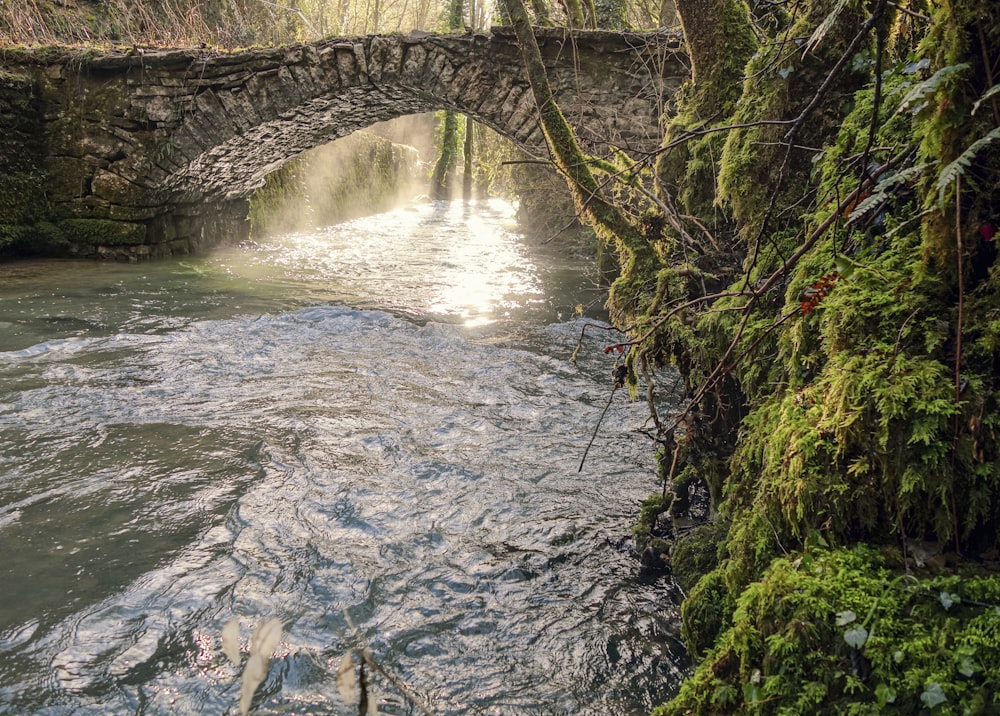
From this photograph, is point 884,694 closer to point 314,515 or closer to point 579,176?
point 314,515

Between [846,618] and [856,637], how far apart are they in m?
0.06

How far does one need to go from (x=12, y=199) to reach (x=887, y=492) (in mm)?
11688

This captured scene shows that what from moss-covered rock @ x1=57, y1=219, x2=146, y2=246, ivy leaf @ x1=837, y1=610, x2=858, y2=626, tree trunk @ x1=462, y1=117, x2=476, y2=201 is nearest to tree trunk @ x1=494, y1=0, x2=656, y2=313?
ivy leaf @ x1=837, y1=610, x2=858, y2=626

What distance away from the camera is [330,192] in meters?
19.0

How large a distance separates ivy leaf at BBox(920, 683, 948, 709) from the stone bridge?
8.14m

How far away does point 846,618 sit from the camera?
172cm

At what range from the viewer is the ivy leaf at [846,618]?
1715 mm

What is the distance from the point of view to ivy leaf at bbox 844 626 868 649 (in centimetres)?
166

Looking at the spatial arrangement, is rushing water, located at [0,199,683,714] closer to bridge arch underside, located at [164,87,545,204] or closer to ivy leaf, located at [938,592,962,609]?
ivy leaf, located at [938,592,962,609]

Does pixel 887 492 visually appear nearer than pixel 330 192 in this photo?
Yes

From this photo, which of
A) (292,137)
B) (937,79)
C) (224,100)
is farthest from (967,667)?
(292,137)

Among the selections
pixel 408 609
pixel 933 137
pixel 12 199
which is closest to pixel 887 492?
pixel 933 137

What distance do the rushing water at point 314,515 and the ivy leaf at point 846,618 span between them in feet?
3.07

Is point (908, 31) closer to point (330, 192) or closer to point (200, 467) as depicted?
point (200, 467)
